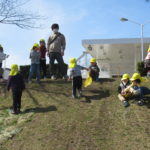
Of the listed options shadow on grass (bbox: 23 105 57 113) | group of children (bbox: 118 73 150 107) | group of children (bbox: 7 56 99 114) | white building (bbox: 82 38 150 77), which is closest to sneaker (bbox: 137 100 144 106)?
group of children (bbox: 118 73 150 107)

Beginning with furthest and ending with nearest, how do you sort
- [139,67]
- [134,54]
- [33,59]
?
[134,54]
[139,67]
[33,59]

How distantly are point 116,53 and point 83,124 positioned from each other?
22.8 m

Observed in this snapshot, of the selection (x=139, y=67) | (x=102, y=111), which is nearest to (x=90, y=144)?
(x=102, y=111)

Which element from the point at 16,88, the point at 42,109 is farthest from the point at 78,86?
the point at 16,88

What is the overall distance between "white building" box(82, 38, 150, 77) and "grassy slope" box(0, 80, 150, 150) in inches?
701

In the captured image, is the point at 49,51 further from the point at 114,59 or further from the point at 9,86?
the point at 114,59

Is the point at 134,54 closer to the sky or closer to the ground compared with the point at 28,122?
closer to the sky

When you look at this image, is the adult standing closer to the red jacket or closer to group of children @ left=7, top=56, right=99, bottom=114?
group of children @ left=7, top=56, right=99, bottom=114

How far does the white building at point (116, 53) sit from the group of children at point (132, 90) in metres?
17.8

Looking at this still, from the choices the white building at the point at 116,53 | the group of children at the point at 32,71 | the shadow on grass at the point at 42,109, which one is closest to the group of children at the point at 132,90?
the group of children at the point at 32,71

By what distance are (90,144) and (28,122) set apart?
238 cm

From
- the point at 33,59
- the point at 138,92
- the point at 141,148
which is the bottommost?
the point at 141,148

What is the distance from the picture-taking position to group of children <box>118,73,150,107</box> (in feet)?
33.7

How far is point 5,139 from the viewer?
8648 millimetres
